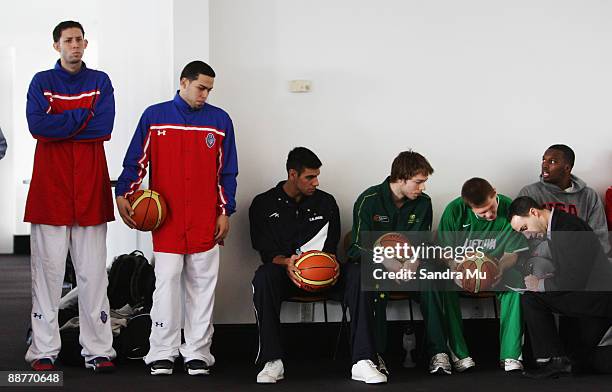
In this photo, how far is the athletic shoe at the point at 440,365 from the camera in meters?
5.23

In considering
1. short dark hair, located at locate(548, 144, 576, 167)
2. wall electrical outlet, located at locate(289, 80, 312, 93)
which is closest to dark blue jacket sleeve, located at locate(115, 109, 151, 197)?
wall electrical outlet, located at locate(289, 80, 312, 93)

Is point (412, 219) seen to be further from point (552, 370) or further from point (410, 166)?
point (552, 370)

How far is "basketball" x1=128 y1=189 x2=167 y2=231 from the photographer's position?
502 centimetres

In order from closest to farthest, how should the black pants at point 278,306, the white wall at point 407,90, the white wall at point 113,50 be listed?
the black pants at point 278,306
the white wall at point 407,90
the white wall at point 113,50

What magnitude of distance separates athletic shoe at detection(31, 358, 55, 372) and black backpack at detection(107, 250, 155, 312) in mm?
855

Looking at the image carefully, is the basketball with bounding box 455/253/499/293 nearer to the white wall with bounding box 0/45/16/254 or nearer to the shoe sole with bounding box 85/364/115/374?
the shoe sole with bounding box 85/364/115/374

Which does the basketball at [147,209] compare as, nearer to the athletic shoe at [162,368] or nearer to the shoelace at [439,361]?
the athletic shoe at [162,368]

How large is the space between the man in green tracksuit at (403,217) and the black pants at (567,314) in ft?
1.67

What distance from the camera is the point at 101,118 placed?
5004 mm

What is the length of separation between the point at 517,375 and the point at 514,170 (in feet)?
5.10

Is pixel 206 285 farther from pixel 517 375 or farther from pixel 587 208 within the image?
pixel 587 208

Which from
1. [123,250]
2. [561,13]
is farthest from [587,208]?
[123,250]

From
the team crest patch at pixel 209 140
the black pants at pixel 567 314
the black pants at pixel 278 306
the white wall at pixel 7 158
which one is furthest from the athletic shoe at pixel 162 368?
the white wall at pixel 7 158

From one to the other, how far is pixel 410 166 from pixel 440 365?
3.76ft
